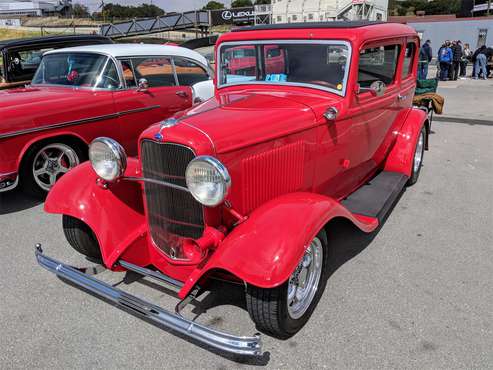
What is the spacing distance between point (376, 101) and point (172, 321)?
2.74 metres

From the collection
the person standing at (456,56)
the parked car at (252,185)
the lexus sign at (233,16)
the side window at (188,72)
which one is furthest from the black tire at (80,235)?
the lexus sign at (233,16)

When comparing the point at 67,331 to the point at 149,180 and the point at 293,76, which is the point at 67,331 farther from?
the point at 293,76

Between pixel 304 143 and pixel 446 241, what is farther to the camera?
pixel 446 241

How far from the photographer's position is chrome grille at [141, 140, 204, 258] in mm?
2529

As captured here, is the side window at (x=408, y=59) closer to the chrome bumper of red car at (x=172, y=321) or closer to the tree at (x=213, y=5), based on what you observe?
the chrome bumper of red car at (x=172, y=321)

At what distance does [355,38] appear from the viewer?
11.0 feet

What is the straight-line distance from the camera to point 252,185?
2748 millimetres

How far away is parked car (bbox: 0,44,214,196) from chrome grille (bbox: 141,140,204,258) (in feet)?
8.89

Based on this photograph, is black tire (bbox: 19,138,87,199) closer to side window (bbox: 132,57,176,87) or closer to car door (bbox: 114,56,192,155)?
car door (bbox: 114,56,192,155)

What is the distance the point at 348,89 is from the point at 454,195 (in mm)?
2505

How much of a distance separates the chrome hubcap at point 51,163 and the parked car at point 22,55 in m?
2.93

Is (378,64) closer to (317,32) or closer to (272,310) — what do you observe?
(317,32)

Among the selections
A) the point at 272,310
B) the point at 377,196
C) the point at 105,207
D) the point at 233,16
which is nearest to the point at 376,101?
the point at 377,196

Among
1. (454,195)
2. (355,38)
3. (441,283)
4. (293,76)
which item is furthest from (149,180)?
(454,195)
